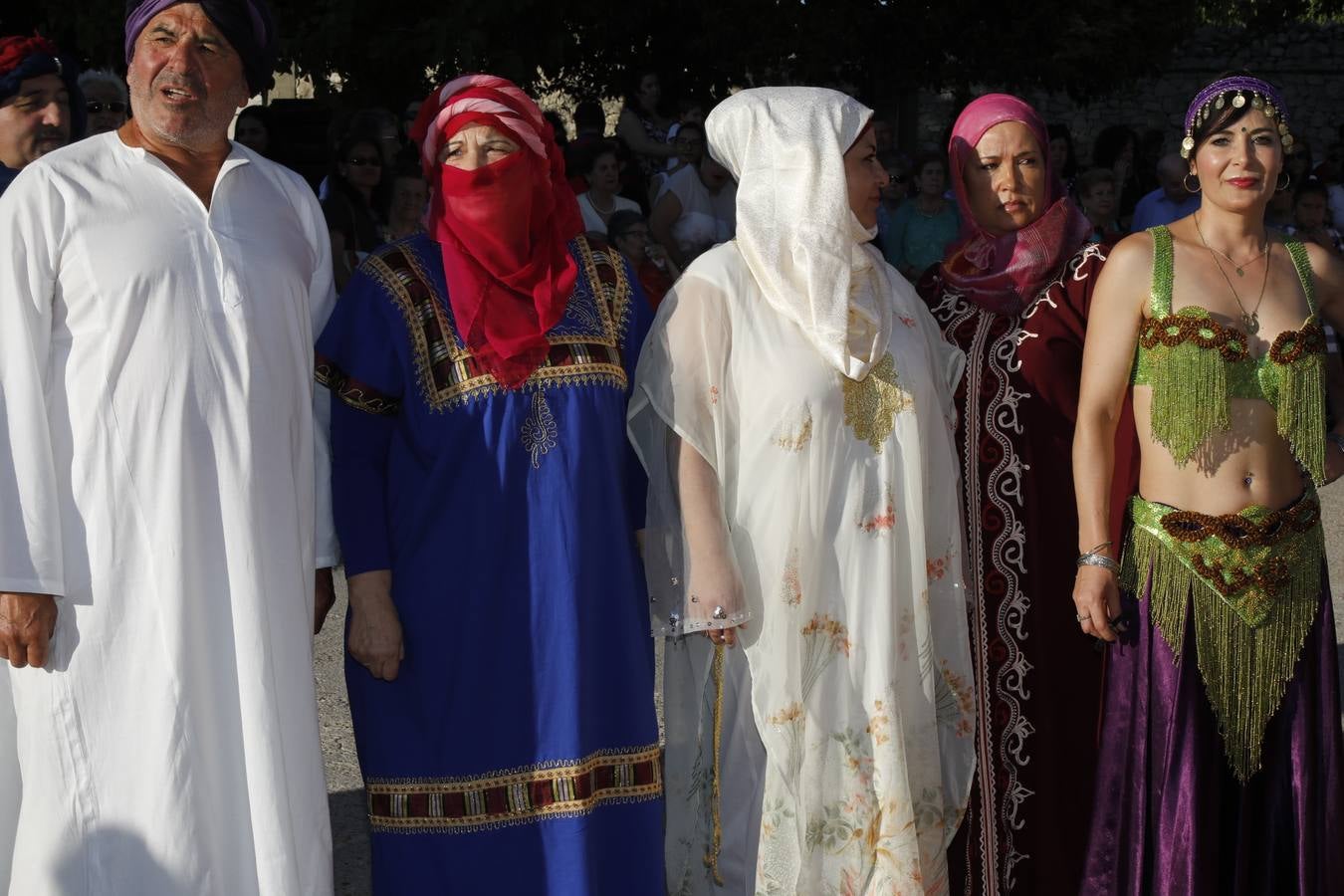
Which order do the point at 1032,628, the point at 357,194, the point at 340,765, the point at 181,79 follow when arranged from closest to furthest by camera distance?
the point at 181,79 → the point at 1032,628 → the point at 340,765 → the point at 357,194

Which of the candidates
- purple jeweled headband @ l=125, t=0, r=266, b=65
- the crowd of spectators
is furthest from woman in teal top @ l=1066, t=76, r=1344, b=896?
the crowd of spectators

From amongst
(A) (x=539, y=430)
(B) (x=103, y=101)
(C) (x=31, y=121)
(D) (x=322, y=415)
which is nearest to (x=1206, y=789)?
(A) (x=539, y=430)

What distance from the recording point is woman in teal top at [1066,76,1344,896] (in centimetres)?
292

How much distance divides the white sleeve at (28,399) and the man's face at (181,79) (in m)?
0.26

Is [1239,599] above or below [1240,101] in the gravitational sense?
below

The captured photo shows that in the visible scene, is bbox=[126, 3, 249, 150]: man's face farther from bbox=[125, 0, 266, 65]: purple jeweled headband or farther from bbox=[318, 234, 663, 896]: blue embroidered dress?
bbox=[318, 234, 663, 896]: blue embroidered dress

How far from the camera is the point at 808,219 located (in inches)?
118

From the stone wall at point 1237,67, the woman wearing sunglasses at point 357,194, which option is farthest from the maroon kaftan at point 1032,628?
the stone wall at point 1237,67

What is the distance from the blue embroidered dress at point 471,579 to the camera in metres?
2.90

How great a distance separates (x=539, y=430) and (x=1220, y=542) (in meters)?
1.36

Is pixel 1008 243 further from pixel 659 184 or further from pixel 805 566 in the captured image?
pixel 659 184

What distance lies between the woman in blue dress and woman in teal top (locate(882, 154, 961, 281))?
5771 millimetres

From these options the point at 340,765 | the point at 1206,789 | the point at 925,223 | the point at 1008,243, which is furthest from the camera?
the point at 925,223

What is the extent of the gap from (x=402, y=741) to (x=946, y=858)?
122 cm
